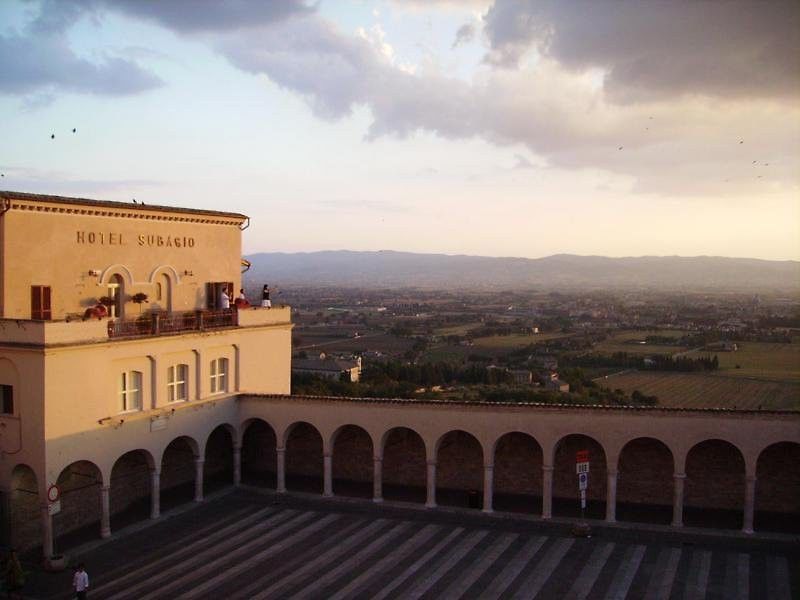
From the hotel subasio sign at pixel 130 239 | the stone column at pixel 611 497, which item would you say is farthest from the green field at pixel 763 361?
the hotel subasio sign at pixel 130 239

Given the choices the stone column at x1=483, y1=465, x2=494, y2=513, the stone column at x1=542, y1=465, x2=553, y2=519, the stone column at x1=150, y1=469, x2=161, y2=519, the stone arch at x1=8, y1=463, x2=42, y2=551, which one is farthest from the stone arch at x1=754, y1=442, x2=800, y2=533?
the stone arch at x1=8, y1=463, x2=42, y2=551

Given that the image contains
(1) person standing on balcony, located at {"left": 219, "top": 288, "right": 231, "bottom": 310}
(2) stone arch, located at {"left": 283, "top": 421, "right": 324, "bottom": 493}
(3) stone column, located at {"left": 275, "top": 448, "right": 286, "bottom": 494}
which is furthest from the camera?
(1) person standing on balcony, located at {"left": 219, "top": 288, "right": 231, "bottom": 310}

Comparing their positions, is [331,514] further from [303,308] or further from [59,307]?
[303,308]

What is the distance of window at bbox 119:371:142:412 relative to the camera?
21828 mm

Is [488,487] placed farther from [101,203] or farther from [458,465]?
[101,203]

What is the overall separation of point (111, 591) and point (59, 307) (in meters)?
8.05

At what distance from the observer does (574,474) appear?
75.9ft

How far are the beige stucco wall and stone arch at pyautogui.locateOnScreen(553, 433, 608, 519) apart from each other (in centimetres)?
1293

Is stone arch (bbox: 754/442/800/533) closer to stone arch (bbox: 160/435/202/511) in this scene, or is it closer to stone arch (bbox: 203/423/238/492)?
stone arch (bbox: 203/423/238/492)

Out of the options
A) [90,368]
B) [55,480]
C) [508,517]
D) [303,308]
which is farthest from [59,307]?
[303,308]

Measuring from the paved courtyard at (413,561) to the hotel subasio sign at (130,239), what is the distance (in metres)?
8.24

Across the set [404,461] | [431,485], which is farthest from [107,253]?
[431,485]

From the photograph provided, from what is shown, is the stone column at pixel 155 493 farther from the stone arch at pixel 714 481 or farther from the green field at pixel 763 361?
the green field at pixel 763 361

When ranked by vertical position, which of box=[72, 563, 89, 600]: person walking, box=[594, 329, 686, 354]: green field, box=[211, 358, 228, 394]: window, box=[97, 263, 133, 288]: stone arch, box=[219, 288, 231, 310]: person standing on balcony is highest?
box=[97, 263, 133, 288]: stone arch
